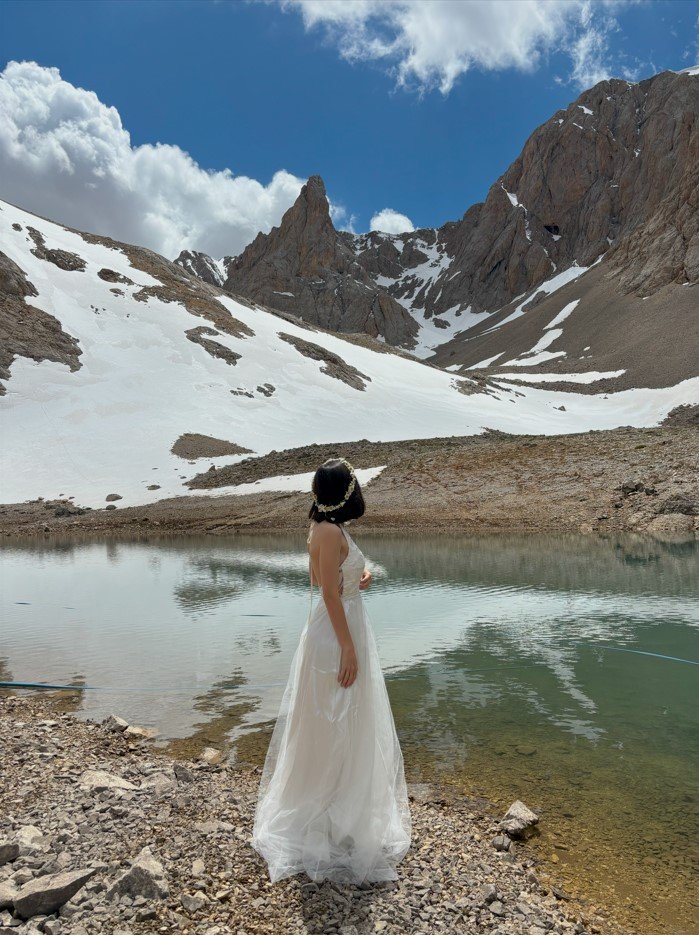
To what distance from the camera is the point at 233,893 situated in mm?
4031

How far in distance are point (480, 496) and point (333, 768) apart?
31.8 metres

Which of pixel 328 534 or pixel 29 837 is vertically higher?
pixel 328 534

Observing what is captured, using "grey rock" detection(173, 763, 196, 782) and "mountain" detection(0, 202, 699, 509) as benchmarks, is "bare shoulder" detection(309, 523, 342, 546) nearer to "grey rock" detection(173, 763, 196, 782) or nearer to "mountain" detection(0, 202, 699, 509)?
"grey rock" detection(173, 763, 196, 782)

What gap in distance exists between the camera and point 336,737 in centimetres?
460

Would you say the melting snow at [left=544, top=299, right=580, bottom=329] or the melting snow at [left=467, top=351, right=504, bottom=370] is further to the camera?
the melting snow at [left=467, top=351, right=504, bottom=370]

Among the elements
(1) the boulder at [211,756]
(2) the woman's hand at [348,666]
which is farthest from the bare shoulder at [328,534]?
(1) the boulder at [211,756]

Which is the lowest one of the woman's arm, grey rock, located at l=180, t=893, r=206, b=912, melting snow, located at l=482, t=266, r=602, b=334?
grey rock, located at l=180, t=893, r=206, b=912

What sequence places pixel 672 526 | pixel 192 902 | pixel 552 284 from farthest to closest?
1. pixel 552 284
2. pixel 672 526
3. pixel 192 902

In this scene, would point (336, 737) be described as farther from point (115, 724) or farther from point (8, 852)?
point (115, 724)

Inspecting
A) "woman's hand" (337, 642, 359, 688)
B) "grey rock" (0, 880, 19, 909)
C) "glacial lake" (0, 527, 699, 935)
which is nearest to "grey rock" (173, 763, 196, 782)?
"glacial lake" (0, 527, 699, 935)

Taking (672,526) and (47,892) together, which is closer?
(47,892)

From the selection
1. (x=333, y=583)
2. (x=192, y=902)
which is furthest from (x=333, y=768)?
(x=333, y=583)

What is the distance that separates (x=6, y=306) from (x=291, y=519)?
5583cm

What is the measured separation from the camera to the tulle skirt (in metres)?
4.48
